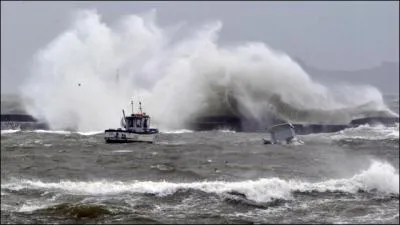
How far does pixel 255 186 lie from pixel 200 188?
2.04m

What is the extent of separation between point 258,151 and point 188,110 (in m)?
31.5

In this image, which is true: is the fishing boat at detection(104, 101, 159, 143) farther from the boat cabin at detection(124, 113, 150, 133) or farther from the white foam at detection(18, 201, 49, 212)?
the white foam at detection(18, 201, 49, 212)

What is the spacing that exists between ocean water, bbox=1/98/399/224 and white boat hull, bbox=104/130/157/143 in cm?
1047

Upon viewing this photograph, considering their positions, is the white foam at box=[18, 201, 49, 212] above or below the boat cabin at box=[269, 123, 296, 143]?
below

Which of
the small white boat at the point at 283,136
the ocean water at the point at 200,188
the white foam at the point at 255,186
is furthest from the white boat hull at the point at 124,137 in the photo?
the white foam at the point at 255,186

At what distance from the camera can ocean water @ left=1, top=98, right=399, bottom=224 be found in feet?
56.3

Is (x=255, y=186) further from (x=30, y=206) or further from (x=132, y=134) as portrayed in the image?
(x=132, y=134)

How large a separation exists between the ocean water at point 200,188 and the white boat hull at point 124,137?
10.5 m

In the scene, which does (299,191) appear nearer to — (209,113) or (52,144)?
(52,144)

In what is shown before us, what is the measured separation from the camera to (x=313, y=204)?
18.9m

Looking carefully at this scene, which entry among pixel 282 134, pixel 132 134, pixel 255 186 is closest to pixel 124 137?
pixel 132 134

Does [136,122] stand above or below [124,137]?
above

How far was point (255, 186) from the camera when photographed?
20781mm

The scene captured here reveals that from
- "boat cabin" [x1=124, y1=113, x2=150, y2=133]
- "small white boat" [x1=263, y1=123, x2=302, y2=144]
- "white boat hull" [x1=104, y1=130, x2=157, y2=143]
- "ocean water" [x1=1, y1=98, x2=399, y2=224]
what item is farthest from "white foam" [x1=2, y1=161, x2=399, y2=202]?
"boat cabin" [x1=124, y1=113, x2=150, y2=133]
